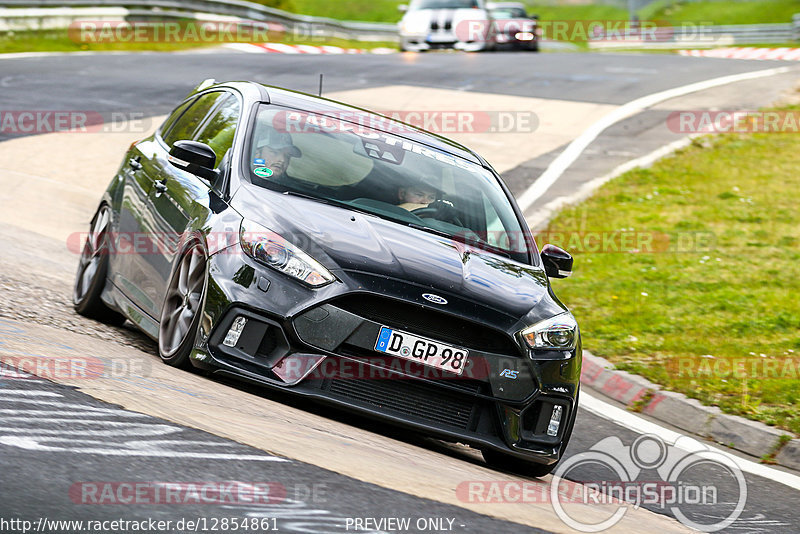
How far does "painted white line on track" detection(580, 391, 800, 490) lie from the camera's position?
6633 mm

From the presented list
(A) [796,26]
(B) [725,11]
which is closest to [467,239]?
(A) [796,26]

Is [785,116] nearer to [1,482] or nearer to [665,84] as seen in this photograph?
[665,84]

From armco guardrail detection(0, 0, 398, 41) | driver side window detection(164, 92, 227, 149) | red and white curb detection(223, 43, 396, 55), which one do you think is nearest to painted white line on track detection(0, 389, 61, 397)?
driver side window detection(164, 92, 227, 149)

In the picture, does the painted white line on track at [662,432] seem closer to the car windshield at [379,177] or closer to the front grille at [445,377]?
the car windshield at [379,177]

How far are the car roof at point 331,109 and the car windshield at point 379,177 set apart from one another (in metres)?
0.09

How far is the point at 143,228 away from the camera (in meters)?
6.80

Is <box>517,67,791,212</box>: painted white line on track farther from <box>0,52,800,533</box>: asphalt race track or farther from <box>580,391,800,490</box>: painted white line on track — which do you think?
<box>580,391,800,490</box>: painted white line on track

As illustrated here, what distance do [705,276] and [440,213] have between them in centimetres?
537

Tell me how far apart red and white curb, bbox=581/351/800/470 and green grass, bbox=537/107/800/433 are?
5.7 inches

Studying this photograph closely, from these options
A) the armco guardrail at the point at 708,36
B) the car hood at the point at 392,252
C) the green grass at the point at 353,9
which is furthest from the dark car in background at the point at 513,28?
the car hood at the point at 392,252

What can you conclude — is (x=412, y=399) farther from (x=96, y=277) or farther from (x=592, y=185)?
(x=592, y=185)

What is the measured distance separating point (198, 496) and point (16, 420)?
0.90 meters

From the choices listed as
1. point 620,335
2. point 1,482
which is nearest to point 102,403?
point 1,482

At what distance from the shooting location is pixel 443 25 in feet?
103
